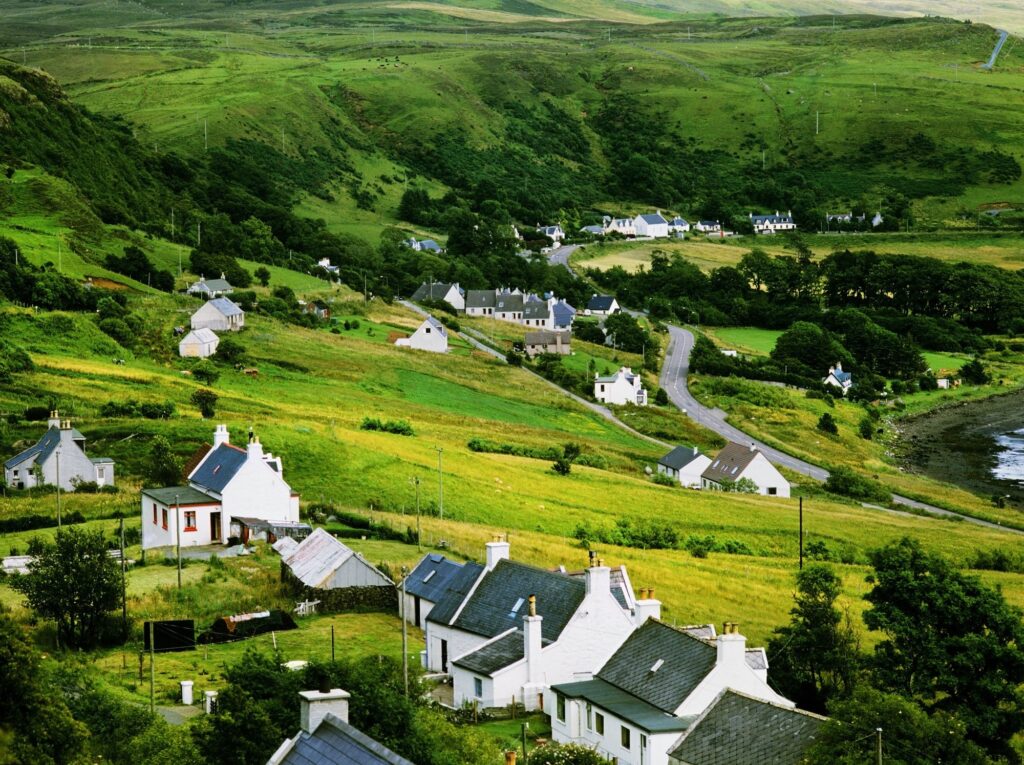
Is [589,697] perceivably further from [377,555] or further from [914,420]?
[914,420]

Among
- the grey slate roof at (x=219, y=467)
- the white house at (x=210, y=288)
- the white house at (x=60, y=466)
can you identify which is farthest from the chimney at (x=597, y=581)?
the white house at (x=210, y=288)

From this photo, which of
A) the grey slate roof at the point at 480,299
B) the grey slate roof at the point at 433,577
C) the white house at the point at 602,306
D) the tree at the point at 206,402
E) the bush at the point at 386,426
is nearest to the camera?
the grey slate roof at the point at 433,577

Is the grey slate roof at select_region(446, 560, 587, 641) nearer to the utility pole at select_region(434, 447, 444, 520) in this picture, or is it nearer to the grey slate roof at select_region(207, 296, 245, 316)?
the utility pole at select_region(434, 447, 444, 520)

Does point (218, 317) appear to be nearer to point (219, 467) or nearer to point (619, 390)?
point (619, 390)

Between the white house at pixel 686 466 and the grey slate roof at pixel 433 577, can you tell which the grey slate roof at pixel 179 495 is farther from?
the white house at pixel 686 466

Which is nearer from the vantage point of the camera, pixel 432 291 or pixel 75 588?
pixel 75 588

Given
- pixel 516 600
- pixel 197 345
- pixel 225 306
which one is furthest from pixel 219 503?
pixel 225 306

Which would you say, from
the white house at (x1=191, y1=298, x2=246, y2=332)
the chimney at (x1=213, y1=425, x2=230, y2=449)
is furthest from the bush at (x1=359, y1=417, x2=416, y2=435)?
the white house at (x1=191, y1=298, x2=246, y2=332)
